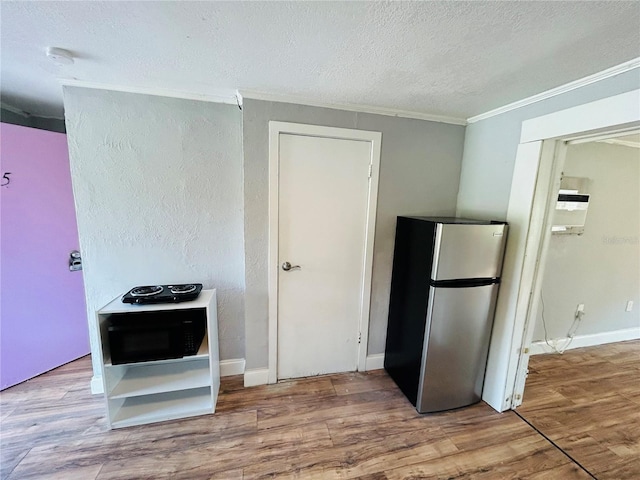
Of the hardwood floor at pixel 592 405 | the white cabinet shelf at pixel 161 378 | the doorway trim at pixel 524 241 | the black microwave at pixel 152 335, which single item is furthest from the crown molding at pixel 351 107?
the hardwood floor at pixel 592 405

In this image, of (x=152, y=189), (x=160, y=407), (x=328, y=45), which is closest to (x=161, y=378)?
(x=160, y=407)

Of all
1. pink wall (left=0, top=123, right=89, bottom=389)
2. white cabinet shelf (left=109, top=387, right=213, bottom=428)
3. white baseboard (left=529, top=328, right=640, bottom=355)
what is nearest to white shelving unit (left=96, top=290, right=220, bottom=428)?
white cabinet shelf (left=109, top=387, right=213, bottom=428)

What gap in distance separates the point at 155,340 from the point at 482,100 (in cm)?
270

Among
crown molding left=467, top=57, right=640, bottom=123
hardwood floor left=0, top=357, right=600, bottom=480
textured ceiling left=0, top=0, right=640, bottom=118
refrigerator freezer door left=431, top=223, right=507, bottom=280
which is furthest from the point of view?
refrigerator freezer door left=431, top=223, right=507, bottom=280

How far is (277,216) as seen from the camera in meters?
1.98

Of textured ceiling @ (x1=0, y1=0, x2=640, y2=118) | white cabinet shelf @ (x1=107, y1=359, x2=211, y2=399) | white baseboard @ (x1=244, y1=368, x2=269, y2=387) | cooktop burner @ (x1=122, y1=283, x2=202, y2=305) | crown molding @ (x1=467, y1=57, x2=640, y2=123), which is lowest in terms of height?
white baseboard @ (x1=244, y1=368, x2=269, y2=387)

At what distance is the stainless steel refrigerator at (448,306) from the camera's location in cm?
175

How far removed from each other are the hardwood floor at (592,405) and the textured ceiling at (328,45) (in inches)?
86.6

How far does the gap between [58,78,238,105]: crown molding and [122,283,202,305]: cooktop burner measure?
4.44ft

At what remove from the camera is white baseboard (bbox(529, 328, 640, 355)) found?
2734 mm

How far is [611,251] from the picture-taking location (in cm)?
276

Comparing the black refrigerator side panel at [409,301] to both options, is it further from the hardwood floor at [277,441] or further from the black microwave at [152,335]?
the black microwave at [152,335]

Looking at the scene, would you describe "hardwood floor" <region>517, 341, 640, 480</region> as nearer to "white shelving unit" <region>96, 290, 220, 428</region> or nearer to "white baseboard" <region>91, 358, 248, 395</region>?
"white baseboard" <region>91, 358, 248, 395</region>

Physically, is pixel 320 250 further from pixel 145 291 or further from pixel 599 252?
pixel 599 252
